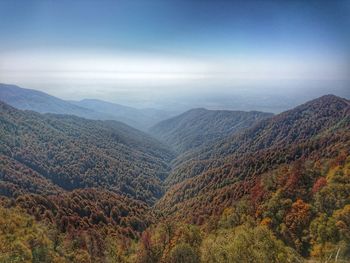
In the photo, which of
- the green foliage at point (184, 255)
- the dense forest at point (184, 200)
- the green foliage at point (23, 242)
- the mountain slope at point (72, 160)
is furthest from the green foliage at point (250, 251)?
the mountain slope at point (72, 160)

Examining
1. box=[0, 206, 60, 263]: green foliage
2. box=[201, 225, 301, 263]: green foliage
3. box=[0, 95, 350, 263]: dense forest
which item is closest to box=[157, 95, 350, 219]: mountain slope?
box=[0, 95, 350, 263]: dense forest

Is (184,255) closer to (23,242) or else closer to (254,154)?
(23,242)

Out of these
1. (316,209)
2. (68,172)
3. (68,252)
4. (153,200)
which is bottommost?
(153,200)

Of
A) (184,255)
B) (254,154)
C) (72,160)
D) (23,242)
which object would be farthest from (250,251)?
(72,160)

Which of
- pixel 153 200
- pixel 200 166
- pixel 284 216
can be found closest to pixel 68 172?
pixel 153 200

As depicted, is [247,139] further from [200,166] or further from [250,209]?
[250,209]

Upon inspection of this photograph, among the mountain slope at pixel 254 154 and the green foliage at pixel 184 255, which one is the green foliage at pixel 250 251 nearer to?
the green foliage at pixel 184 255

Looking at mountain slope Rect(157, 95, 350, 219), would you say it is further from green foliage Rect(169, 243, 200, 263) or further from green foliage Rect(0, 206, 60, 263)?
green foliage Rect(0, 206, 60, 263)
